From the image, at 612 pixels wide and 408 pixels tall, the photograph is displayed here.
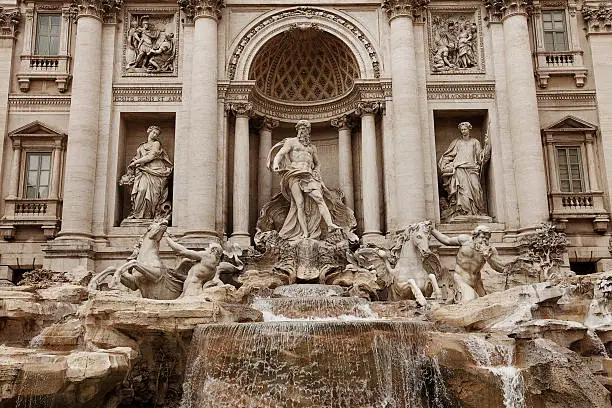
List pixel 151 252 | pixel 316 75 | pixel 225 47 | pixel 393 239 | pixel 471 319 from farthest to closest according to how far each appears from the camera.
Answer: pixel 316 75 < pixel 225 47 < pixel 393 239 < pixel 151 252 < pixel 471 319

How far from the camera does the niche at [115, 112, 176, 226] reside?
19062 millimetres

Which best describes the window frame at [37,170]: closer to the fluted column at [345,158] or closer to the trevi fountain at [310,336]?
the trevi fountain at [310,336]

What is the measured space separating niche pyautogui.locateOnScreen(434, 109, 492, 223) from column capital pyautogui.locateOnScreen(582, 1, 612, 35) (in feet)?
15.7

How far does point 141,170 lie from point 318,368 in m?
11.0

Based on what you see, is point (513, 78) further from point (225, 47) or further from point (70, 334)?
point (70, 334)

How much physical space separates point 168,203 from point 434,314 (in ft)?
32.7

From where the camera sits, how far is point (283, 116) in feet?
70.4

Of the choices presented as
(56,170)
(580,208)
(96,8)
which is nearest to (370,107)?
(580,208)

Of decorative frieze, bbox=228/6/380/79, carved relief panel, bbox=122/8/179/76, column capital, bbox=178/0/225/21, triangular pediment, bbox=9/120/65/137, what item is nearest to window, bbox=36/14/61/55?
carved relief panel, bbox=122/8/179/76

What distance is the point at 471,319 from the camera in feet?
39.0

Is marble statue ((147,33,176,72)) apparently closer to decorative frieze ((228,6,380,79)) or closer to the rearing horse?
decorative frieze ((228,6,380,79))

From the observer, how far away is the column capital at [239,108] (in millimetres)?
19562

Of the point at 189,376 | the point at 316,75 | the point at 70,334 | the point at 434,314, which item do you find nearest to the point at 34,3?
the point at 316,75

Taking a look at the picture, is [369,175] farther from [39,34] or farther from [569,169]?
[39,34]
